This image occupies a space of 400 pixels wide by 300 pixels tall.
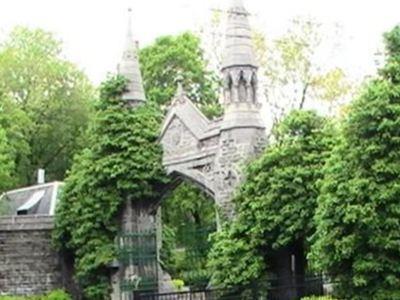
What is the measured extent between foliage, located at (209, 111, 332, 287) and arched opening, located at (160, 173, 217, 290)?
5.66 ft

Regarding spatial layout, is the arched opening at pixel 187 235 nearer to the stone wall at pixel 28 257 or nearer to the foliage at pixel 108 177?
the foliage at pixel 108 177

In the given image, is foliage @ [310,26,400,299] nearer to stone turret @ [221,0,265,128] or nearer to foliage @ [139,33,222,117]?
stone turret @ [221,0,265,128]

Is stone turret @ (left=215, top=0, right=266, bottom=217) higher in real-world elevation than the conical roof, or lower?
lower

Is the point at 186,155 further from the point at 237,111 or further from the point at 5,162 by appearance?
the point at 5,162

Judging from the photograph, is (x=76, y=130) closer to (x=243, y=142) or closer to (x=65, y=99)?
(x=65, y=99)

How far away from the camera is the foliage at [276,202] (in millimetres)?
15672

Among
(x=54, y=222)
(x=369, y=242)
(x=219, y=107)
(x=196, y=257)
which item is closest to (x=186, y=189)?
(x=219, y=107)

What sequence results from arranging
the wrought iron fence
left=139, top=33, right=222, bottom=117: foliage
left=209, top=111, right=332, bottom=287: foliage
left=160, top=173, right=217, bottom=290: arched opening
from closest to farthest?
left=209, top=111, right=332, bottom=287: foliage
the wrought iron fence
left=160, top=173, right=217, bottom=290: arched opening
left=139, top=33, right=222, bottom=117: foliage

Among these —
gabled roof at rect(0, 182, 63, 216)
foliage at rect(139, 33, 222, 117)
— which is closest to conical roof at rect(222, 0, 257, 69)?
gabled roof at rect(0, 182, 63, 216)

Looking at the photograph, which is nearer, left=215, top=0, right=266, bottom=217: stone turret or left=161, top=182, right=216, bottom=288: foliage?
left=215, top=0, right=266, bottom=217: stone turret

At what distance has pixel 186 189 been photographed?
93.8 feet

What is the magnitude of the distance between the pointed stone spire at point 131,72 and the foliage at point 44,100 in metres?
10.8

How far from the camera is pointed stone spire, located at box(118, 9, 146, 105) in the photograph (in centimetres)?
2162

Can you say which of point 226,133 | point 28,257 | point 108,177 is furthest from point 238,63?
point 28,257
